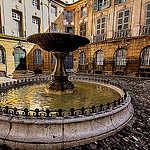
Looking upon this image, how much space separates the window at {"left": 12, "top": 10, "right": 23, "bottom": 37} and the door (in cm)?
310

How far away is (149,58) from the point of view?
1234cm

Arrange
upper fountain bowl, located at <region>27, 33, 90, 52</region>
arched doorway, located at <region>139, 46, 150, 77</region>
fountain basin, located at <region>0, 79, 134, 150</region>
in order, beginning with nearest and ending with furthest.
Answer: fountain basin, located at <region>0, 79, 134, 150</region>
upper fountain bowl, located at <region>27, 33, 90, 52</region>
arched doorway, located at <region>139, 46, 150, 77</region>

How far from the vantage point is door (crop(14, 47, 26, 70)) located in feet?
47.8

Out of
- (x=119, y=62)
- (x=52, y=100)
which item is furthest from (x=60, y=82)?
(x=119, y=62)

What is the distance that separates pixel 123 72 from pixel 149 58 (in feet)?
11.1

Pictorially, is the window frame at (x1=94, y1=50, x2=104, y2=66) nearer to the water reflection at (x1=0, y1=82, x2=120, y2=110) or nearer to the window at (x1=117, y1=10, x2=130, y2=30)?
the window at (x1=117, y1=10, x2=130, y2=30)

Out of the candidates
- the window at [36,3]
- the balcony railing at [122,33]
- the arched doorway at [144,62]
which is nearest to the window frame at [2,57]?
the window at [36,3]

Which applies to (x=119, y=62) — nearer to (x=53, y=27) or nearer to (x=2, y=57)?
(x=53, y=27)

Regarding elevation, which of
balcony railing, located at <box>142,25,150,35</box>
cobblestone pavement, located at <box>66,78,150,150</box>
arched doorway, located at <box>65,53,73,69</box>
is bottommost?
cobblestone pavement, located at <box>66,78,150,150</box>

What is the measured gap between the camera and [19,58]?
15.0m

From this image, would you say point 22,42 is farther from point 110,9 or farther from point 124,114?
point 124,114

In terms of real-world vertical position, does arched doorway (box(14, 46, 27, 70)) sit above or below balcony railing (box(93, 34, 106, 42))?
below

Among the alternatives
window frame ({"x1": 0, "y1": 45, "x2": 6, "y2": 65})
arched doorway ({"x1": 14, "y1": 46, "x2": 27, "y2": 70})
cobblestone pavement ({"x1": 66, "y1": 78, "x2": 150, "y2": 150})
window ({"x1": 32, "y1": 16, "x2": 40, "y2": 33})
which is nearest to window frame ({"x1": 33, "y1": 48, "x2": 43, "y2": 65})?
arched doorway ({"x1": 14, "y1": 46, "x2": 27, "y2": 70})

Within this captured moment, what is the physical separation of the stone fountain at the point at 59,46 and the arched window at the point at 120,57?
1072cm
